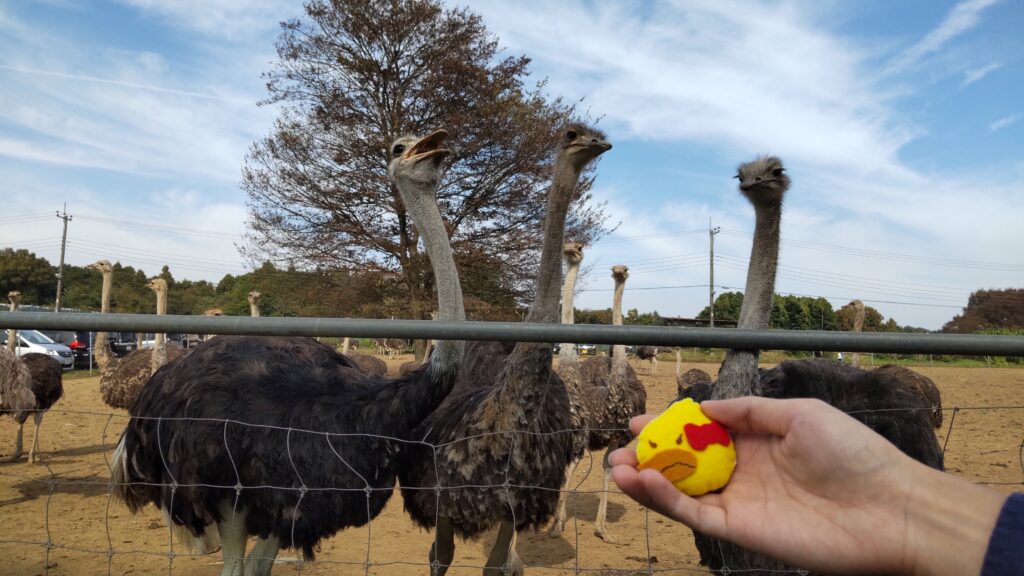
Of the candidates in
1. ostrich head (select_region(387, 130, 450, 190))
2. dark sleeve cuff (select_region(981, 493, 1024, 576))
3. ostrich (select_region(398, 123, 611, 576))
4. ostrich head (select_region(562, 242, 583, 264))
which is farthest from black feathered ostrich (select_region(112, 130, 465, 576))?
ostrich head (select_region(562, 242, 583, 264))

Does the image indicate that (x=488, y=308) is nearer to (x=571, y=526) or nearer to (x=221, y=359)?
(x=571, y=526)

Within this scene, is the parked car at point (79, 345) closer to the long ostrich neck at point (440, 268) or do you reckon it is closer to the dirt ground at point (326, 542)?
the dirt ground at point (326, 542)

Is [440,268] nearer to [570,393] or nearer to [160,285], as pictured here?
[570,393]

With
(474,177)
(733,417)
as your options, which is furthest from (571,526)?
(474,177)

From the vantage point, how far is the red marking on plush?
1.48 metres

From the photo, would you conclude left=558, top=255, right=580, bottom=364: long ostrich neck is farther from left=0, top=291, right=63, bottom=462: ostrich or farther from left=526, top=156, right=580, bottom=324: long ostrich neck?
left=0, top=291, right=63, bottom=462: ostrich

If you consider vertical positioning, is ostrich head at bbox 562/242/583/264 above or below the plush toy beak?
above

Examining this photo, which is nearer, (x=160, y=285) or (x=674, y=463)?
(x=674, y=463)

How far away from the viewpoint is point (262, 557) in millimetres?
3004

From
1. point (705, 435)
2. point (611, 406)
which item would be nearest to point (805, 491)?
point (705, 435)

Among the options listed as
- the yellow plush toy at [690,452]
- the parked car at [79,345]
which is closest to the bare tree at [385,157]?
the parked car at [79,345]

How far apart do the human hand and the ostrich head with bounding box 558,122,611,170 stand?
8.18ft

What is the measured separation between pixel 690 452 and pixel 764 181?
214cm

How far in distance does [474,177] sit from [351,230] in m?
2.68
